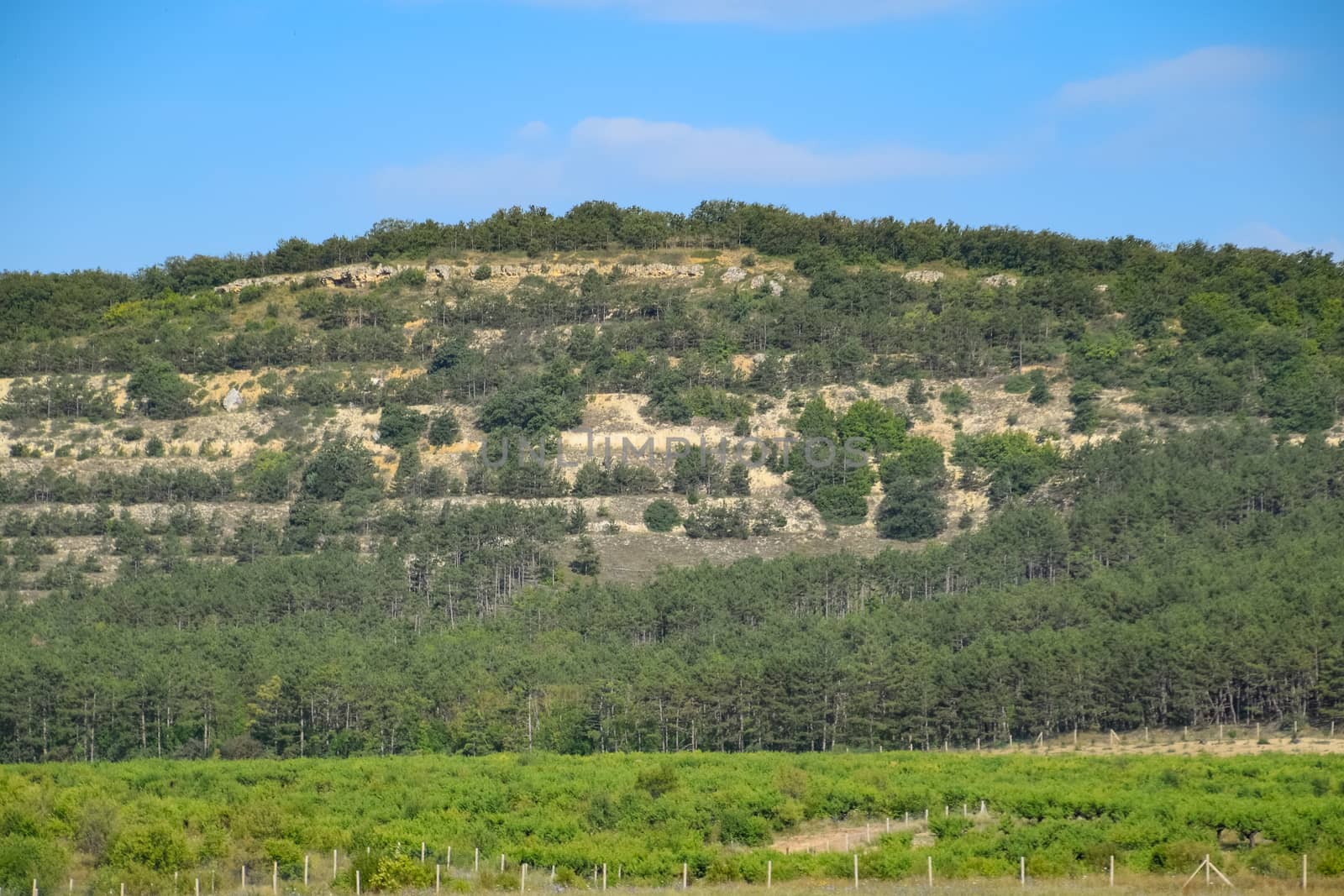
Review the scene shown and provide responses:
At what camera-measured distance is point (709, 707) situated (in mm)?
79125

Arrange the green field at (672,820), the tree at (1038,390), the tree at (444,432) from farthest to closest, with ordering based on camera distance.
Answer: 1. the tree at (444,432)
2. the tree at (1038,390)
3. the green field at (672,820)

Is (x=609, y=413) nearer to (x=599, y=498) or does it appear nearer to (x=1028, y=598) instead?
(x=599, y=498)

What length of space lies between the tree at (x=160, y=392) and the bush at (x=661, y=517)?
34.9 meters

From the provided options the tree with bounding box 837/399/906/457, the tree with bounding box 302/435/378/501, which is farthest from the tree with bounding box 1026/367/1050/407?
the tree with bounding box 302/435/378/501

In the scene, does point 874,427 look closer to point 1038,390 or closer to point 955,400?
point 955,400

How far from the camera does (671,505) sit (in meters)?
110

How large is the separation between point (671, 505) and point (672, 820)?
181ft

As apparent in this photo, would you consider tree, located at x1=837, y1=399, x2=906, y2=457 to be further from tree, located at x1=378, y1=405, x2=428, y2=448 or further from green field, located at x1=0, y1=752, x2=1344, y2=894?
green field, located at x1=0, y1=752, x2=1344, y2=894

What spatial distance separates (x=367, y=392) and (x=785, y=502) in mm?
30714

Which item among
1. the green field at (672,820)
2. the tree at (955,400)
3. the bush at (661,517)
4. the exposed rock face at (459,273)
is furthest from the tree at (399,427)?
the green field at (672,820)

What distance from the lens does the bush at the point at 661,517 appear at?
108 meters

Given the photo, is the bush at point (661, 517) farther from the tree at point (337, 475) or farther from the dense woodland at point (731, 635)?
the tree at point (337, 475)

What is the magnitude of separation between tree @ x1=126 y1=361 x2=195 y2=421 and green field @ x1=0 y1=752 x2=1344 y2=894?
2222 inches

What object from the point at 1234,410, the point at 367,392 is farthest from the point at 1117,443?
the point at 367,392
